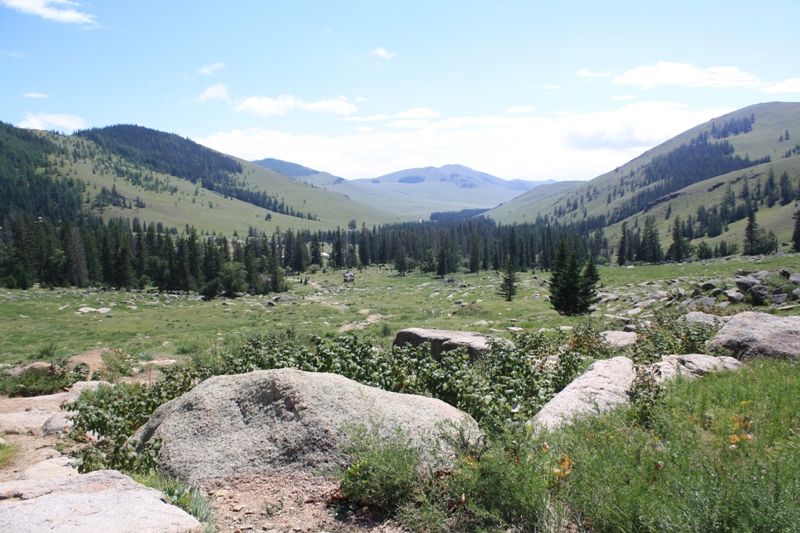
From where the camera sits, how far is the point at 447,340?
45.5 ft

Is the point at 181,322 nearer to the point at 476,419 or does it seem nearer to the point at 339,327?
the point at 339,327

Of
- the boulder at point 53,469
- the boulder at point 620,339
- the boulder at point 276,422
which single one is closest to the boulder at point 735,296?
the boulder at point 620,339

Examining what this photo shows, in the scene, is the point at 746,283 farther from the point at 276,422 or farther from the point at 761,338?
the point at 276,422

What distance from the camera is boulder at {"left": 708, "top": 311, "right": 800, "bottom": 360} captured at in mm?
9367

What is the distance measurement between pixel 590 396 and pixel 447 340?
6.83 m

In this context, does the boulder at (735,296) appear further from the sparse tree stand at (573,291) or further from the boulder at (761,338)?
the boulder at (761,338)

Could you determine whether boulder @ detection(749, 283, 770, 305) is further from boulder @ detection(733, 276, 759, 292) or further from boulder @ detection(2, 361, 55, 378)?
boulder @ detection(2, 361, 55, 378)

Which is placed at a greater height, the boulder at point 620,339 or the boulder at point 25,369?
the boulder at point 620,339

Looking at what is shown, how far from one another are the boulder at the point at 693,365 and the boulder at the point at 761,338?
0.86 meters

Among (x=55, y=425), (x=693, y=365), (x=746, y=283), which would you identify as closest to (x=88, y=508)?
(x=55, y=425)

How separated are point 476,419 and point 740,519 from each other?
12.4 feet

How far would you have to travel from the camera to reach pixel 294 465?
5.90 meters

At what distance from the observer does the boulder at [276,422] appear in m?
6.00

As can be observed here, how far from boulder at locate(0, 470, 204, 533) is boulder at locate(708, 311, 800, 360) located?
11757 millimetres
